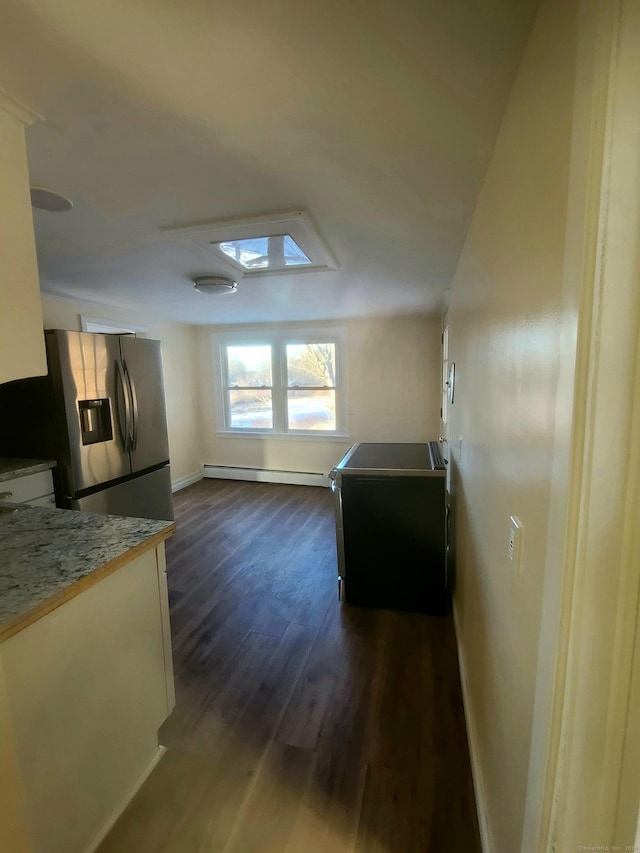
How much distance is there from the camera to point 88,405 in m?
2.59

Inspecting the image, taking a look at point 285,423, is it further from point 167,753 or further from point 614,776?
point 614,776

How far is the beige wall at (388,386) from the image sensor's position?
177 inches

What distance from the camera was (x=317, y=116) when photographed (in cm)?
104

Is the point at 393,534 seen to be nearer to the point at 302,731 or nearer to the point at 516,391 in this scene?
the point at 302,731

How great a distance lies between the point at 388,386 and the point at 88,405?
3.28 metres

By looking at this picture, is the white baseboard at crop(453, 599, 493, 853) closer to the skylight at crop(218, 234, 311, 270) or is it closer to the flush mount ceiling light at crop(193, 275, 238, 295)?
the skylight at crop(218, 234, 311, 270)

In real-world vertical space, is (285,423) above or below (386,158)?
below

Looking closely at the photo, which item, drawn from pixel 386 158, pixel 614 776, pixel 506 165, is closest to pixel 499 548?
pixel 614 776

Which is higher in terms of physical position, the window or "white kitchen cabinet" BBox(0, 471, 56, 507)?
the window

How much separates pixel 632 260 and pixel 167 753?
214 cm

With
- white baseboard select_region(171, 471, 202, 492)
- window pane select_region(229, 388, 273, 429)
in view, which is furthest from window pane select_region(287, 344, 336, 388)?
white baseboard select_region(171, 471, 202, 492)

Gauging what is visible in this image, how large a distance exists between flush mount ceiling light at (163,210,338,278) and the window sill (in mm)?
2702

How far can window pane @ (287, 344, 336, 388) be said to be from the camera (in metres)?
4.87

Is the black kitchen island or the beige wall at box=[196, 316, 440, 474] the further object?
the beige wall at box=[196, 316, 440, 474]
